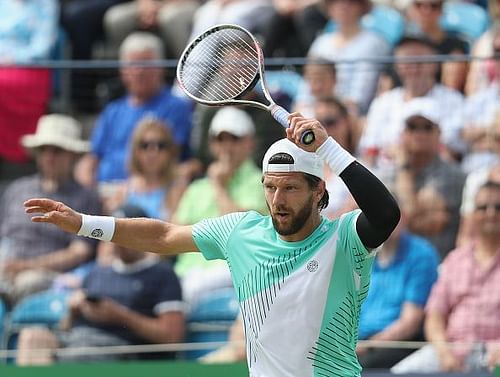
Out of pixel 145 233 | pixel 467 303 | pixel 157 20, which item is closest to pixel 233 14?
pixel 157 20

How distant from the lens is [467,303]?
9.09 meters

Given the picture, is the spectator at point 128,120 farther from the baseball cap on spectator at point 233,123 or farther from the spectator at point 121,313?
the spectator at point 121,313

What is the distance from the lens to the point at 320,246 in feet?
19.1

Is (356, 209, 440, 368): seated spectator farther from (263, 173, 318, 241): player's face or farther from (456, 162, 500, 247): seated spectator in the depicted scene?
(263, 173, 318, 241): player's face

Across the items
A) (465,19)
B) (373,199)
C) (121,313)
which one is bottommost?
(373,199)

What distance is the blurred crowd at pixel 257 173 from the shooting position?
919cm

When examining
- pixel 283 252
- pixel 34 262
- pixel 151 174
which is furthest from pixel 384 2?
pixel 283 252

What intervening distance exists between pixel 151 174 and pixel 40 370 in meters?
1.88

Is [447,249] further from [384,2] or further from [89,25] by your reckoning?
[89,25]

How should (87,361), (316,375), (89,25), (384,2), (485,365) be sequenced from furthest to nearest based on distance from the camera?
1. (89,25)
2. (384,2)
3. (87,361)
4. (485,365)
5. (316,375)

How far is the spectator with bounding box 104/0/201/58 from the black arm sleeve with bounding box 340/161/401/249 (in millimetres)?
6889

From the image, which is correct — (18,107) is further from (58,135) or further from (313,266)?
(313,266)

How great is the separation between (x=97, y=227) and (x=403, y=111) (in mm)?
3992

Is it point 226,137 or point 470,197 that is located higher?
point 226,137
